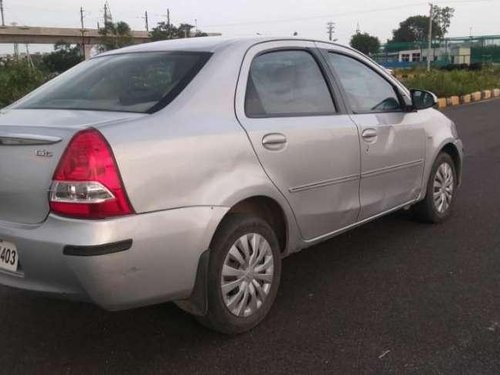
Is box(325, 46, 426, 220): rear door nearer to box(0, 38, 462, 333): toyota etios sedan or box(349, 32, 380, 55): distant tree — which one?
box(0, 38, 462, 333): toyota etios sedan

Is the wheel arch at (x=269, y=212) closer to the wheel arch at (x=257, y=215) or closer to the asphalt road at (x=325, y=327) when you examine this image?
the wheel arch at (x=257, y=215)

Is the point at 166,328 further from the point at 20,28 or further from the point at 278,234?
the point at 20,28

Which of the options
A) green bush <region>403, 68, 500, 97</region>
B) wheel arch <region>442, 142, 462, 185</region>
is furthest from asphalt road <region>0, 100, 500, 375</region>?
green bush <region>403, 68, 500, 97</region>

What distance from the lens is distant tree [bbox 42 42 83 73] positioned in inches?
2740

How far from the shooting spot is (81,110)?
10.7ft

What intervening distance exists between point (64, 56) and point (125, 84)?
7709cm

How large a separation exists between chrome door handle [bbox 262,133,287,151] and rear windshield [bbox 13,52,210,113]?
0.53m

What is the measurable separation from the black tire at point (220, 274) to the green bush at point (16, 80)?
29.7 feet

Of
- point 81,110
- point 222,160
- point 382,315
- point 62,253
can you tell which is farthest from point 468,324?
point 81,110

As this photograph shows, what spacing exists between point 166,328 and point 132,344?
25 centimetres

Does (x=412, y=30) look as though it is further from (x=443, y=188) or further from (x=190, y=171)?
(x=190, y=171)

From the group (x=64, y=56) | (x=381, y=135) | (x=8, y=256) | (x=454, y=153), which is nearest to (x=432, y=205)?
(x=454, y=153)

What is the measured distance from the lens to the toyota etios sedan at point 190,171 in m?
2.75

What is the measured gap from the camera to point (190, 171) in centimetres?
296
